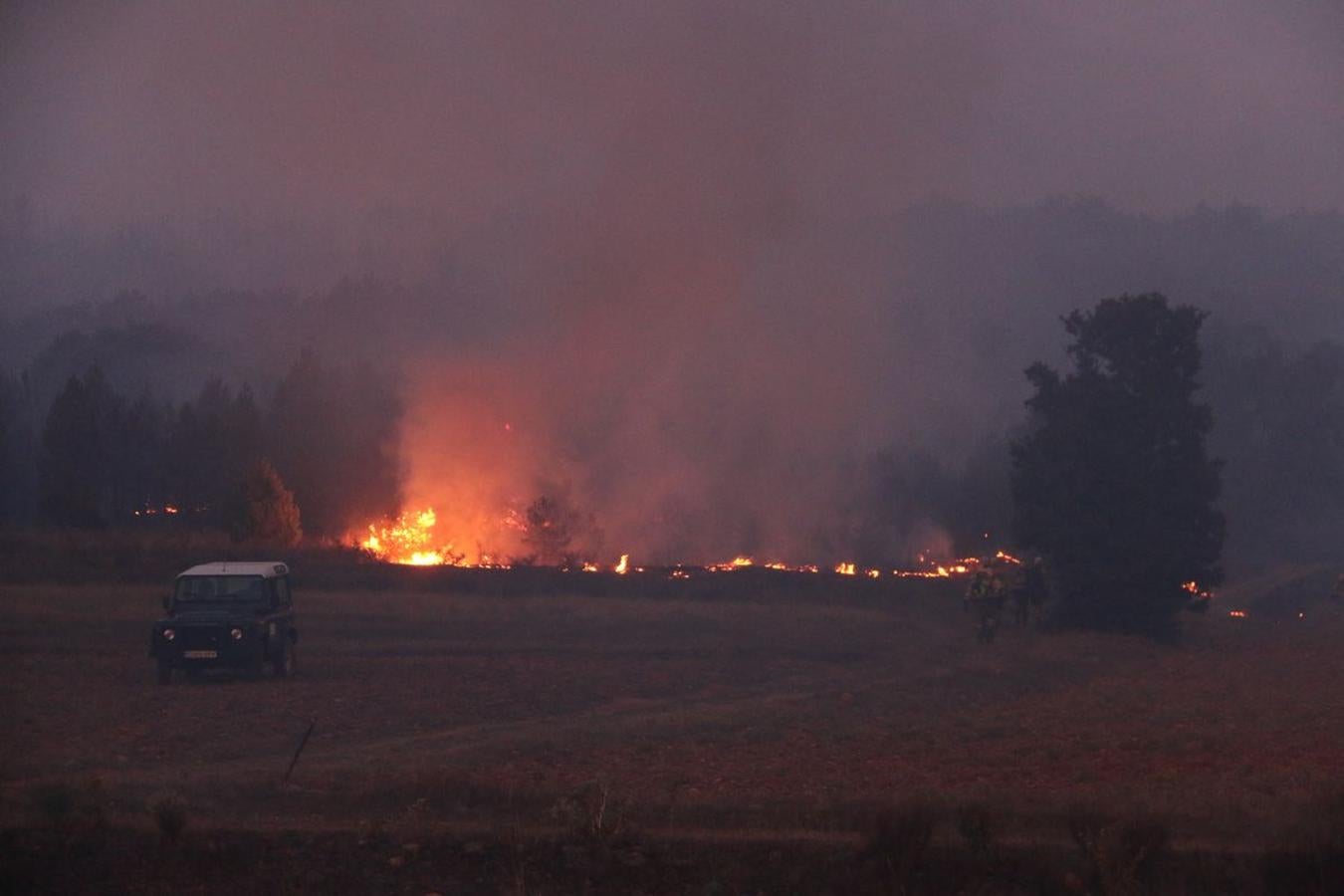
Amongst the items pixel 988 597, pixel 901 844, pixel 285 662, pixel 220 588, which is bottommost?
pixel 285 662

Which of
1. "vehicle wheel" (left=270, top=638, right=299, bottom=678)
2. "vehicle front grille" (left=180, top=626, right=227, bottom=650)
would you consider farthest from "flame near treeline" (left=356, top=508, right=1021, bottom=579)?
"vehicle front grille" (left=180, top=626, right=227, bottom=650)

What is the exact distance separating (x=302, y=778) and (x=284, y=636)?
43.3 feet

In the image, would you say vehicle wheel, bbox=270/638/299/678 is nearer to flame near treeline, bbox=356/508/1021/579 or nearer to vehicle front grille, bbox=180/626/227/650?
vehicle front grille, bbox=180/626/227/650

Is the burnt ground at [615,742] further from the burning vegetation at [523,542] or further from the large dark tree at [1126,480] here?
the burning vegetation at [523,542]

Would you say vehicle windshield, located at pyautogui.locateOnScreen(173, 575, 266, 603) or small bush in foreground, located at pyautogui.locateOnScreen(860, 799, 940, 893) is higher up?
vehicle windshield, located at pyautogui.locateOnScreen(173, 575, 266, 603)

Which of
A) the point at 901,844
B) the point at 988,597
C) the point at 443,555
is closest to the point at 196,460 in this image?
the point at 443,555

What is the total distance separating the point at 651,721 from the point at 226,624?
932 cm

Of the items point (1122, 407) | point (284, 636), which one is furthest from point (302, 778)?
point (1122, 407)

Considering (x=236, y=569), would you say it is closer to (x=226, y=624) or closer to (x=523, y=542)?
(x=226, y=624)

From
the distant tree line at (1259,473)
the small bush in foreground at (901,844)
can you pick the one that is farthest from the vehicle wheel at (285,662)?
the distant tree line at (1259,473)

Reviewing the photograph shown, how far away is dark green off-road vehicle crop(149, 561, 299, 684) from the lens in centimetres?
2556

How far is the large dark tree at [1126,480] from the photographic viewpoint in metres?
43.7

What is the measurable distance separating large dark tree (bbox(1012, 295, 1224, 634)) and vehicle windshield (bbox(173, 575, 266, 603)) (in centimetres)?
2811

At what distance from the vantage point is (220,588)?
1059 inches
